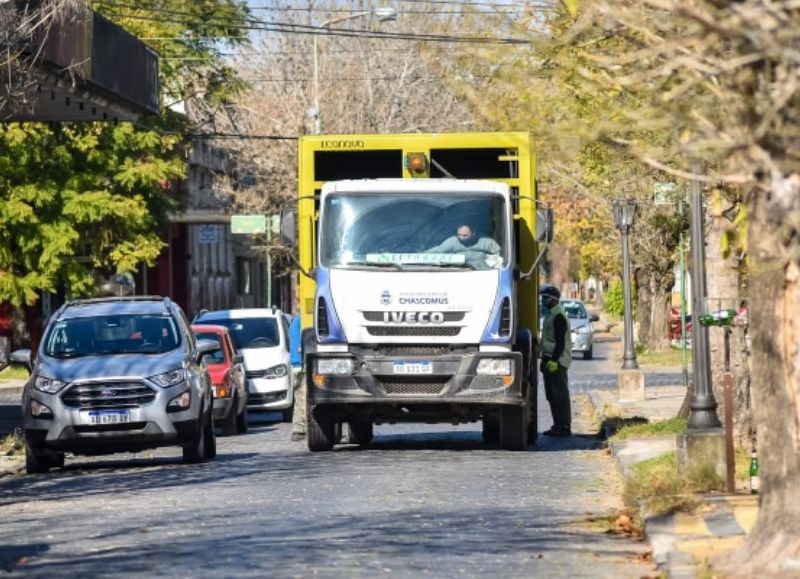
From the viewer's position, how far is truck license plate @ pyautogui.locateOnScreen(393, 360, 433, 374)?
21750mm

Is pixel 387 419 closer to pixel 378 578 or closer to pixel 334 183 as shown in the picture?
pixel 334 183

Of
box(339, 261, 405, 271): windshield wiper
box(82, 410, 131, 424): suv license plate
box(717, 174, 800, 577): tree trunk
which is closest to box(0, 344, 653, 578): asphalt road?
box(82, 410, 131, 424): suv license plate

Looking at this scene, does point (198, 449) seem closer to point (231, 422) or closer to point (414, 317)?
point (414, 317)

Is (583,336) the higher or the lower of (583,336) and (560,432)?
the higher

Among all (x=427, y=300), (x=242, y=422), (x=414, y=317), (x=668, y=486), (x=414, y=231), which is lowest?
(x=242, y=422)

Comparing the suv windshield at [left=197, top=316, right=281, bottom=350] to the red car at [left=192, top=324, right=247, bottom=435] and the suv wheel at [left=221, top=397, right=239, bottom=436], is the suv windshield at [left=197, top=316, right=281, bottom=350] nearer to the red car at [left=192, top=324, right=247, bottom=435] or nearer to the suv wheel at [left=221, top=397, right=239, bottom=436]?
the red car at [left=192, top=324, right=247, bottom=435]

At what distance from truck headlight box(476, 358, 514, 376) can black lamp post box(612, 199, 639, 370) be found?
14.0 meters

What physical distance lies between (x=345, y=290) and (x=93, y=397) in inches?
106

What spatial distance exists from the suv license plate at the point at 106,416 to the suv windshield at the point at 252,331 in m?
11.5

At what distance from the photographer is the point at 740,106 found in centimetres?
944

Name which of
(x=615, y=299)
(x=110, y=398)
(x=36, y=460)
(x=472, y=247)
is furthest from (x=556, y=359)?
(x=615, y=299)

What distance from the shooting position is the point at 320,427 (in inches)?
893

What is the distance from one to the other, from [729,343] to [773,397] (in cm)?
864

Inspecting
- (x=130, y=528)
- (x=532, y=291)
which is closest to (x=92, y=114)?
A: (x=532, y=291)
